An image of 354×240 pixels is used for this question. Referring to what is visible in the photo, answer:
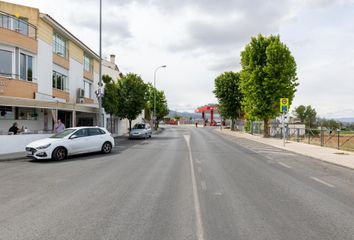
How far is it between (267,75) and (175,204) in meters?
28.4

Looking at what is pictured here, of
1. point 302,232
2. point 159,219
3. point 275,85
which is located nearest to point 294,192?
point 302,232

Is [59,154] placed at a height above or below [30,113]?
below

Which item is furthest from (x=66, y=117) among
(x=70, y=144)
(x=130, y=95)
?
(x=70, y=144)

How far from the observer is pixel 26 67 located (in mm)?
19953

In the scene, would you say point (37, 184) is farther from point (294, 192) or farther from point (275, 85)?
point (275, 85)

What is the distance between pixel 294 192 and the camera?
7.63 m

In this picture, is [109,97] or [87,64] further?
[87,64]

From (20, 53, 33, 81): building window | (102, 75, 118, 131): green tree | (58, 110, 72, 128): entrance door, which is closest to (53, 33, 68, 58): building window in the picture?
(20, 53, 33, 81): building window

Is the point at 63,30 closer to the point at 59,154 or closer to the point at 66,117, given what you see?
the point at 66,117

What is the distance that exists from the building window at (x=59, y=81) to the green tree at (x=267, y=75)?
62.2ft

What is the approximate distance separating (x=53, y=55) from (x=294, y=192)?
21090 mm

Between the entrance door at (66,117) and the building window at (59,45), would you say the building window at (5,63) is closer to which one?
the building window at (59,45)

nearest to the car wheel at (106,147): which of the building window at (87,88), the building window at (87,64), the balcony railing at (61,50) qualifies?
the balcony railing at (61,50)

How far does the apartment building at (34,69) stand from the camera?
18.4 m
